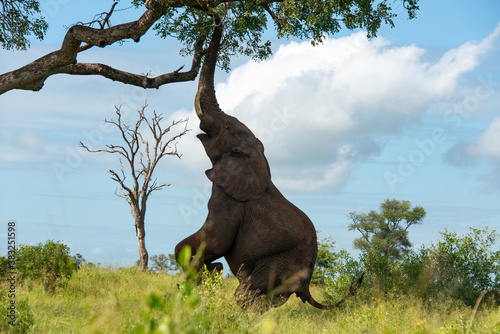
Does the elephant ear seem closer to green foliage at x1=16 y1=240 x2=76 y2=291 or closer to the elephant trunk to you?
the elephant trunk

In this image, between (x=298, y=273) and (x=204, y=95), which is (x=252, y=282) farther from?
(x=204, y=95)

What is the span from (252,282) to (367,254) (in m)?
4.61

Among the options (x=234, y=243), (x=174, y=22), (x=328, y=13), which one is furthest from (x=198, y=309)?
(x=174, y=22)

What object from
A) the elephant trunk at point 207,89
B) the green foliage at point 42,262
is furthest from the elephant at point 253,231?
the green foliage at point 42,262

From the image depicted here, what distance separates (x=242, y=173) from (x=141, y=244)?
13.6m

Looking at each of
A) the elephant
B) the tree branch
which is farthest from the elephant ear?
the tree branch

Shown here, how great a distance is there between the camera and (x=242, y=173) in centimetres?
919

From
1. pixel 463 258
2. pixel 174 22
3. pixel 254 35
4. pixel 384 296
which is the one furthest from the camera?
pixel 254 35

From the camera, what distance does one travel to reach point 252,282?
9242 millimetres

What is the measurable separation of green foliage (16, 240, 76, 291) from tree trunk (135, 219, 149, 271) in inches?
328

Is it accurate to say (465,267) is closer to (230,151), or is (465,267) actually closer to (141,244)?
(230,151)

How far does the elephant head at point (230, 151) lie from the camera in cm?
917

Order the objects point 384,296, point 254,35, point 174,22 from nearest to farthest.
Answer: point 384,296 → point 174,22 → point 254,35

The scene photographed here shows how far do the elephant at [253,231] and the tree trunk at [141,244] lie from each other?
12.9 m
